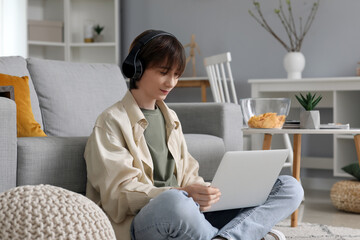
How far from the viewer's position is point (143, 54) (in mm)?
1610

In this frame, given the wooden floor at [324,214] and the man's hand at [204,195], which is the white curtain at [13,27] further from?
the man's hand at [204,195]

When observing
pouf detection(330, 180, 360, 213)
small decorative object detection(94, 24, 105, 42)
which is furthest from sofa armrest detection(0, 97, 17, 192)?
small decorative object detection(94, 24, 105, 42)

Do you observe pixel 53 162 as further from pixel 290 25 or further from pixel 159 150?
Answer: pixel 290 25

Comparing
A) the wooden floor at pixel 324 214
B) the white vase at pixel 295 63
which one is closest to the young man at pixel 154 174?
the wooden floor at pixel 324 214

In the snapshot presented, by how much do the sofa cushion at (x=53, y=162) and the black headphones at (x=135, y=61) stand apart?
285 mm

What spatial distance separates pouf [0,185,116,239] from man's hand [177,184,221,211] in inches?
14.7

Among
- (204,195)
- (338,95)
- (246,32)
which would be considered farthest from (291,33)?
(204,195)

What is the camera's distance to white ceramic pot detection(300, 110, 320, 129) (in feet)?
7.39

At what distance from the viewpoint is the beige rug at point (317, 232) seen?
2.22 meters

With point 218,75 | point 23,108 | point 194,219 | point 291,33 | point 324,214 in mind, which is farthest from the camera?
point 291,33

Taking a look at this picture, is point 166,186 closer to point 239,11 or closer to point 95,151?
point 95,151

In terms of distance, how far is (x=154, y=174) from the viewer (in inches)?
64.6

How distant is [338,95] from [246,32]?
1003 mm

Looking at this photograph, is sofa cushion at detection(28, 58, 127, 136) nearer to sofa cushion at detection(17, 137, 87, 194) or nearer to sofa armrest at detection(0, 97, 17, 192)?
sofa cushion at detection(17, 137, 87, 194)
